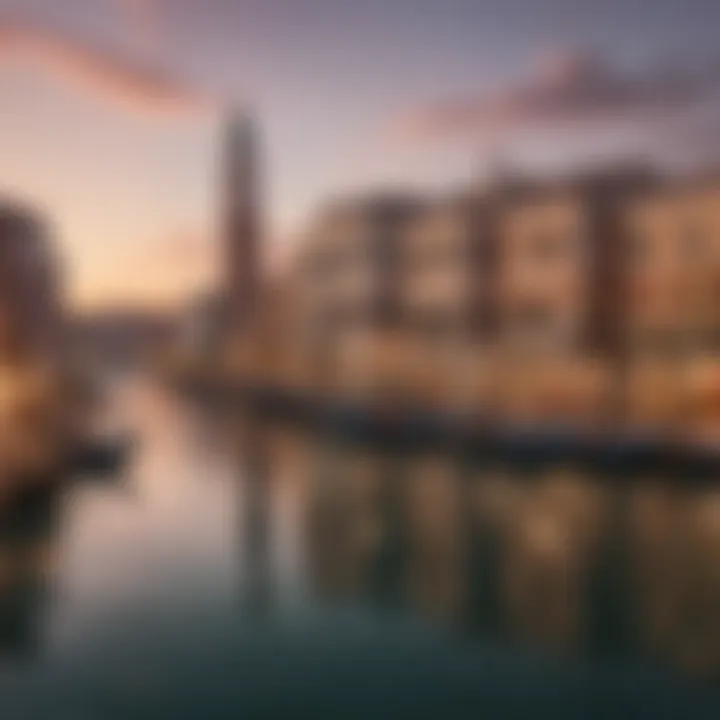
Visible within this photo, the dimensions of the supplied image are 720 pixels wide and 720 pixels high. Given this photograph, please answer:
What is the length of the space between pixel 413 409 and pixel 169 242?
7.63 ft

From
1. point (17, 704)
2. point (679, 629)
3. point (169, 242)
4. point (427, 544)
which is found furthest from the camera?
point (427, 544)

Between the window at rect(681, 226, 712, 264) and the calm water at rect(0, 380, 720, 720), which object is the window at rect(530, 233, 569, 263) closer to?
the window at rect(681, 226, 712, 264)

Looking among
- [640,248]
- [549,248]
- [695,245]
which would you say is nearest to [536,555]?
[549,248]

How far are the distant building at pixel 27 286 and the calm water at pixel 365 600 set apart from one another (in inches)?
40.2

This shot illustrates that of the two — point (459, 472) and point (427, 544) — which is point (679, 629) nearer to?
point (427, 544)

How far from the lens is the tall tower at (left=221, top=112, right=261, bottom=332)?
12.4 ft

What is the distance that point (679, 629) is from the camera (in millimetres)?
3396

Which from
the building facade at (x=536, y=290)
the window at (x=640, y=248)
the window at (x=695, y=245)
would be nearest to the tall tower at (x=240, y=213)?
the building facade at (x=536, y=290)

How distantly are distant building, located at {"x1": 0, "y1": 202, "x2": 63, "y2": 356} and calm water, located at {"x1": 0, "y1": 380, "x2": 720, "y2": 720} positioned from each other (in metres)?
1.02

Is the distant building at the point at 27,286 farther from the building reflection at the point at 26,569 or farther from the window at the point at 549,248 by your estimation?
the window at the point at 549,248

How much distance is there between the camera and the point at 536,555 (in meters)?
4.31

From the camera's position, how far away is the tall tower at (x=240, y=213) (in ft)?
12.4

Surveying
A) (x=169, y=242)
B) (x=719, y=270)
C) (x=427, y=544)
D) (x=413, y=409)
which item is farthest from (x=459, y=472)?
(x=169, y=242)

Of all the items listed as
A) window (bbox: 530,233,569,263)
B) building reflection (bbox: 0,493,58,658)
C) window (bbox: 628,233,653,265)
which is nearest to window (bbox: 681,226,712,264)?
window (bbox: 628,233,653,265)
